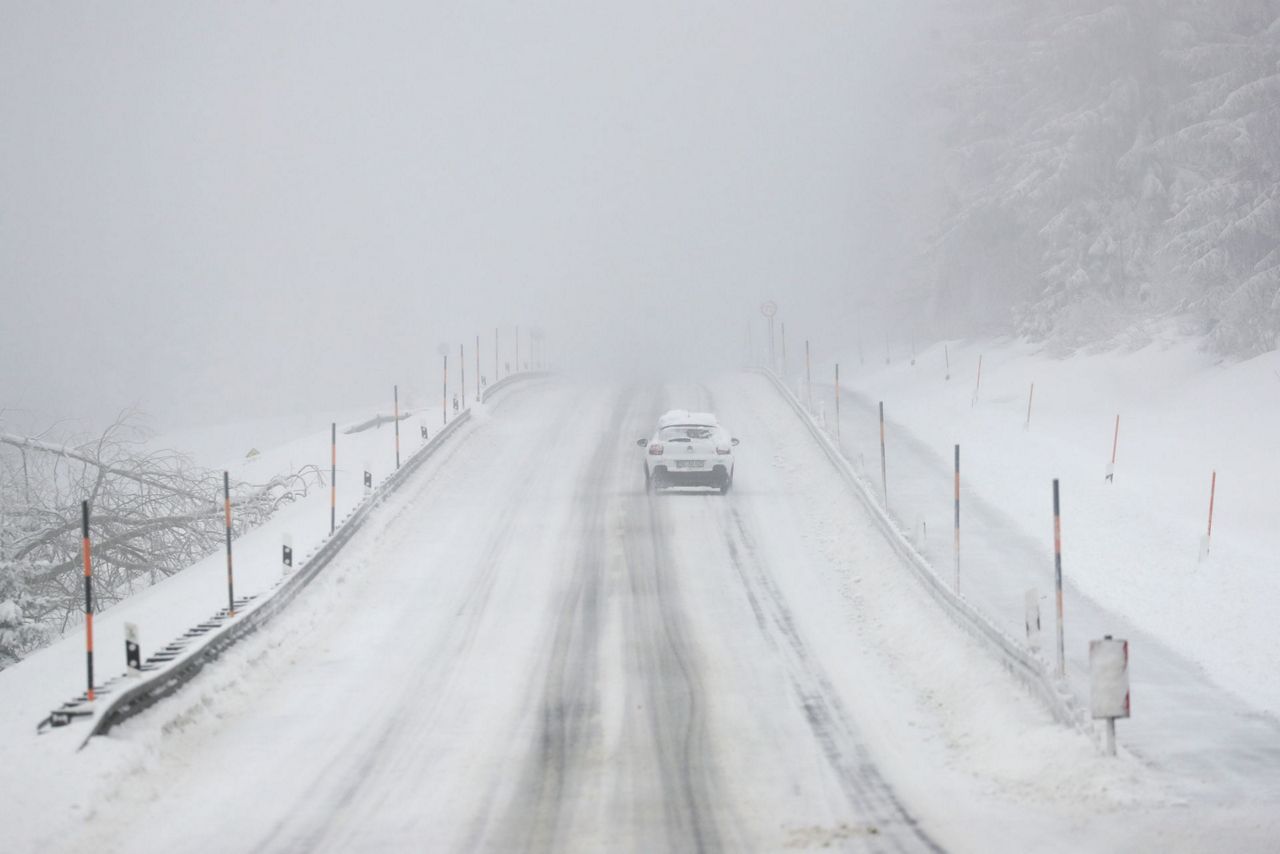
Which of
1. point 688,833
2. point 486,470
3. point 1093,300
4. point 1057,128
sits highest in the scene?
point 1057,128

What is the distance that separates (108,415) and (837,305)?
207 ft

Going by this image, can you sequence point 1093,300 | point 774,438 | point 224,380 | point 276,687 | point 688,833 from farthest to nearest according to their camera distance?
point 224,380 < point 1093,300 < point 774,438 < point 276,687 < point 688,833

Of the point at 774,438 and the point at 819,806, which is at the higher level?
the point at 774,438

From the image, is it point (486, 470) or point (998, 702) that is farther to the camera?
point (486, 470)

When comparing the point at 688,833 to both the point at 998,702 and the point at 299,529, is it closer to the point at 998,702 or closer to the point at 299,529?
the point at 998,702

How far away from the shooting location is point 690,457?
2464cm

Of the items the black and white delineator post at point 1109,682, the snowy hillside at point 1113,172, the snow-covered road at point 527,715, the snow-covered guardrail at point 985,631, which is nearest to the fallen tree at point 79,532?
the snow-covered road at point 527,715

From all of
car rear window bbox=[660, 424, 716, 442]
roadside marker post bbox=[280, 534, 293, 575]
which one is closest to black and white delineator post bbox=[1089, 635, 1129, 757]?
roadside marker post bbox=[280, 534, 293, 575]

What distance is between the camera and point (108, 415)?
358 feet

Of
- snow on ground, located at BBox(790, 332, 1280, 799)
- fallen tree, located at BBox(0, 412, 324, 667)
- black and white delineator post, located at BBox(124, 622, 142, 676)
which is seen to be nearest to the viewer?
black and white delineator post, located at BBox(124, 622, 142, 676)

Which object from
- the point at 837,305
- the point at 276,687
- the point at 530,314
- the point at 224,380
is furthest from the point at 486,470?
the point at 530,314

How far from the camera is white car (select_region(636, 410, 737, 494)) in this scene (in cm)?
2458

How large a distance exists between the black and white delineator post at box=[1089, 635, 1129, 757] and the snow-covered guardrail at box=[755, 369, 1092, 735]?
0.98ft

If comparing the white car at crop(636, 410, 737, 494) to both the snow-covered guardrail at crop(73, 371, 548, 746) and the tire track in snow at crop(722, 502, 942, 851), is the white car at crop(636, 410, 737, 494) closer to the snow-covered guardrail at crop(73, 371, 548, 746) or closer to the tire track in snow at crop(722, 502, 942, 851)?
the tire track in snow at crop(722, 502, 942, 851)
